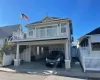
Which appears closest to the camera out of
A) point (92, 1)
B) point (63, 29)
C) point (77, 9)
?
point (92, 1)

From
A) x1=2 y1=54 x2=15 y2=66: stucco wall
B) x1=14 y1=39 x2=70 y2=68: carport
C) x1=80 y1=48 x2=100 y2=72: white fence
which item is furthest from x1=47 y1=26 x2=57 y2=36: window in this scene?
x1=80 y1=48 x2=100 y2=72: white fence

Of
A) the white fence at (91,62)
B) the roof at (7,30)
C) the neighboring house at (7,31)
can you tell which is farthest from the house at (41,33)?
the roof at (7,30)

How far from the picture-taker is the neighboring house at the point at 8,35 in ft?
51.6

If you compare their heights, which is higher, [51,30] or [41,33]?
[51,30]

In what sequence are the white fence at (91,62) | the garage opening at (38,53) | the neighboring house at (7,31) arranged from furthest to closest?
the neighboring house at (7,31)
the garage opening at (38,53)
the white fence at (91,62)

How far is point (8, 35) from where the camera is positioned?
75.9 ft

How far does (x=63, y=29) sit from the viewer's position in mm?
17125

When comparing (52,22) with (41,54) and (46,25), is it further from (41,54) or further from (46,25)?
(41,54)

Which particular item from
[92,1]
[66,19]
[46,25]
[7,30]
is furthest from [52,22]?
[7,30]

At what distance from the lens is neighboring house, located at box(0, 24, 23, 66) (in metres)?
15.7

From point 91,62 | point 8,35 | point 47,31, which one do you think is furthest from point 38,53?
point 91,62

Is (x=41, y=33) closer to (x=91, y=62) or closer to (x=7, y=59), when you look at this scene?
(x=7, y=59)

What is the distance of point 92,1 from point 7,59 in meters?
14.0

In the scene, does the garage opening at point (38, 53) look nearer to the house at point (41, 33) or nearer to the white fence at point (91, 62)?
the house at point (41, 33)
